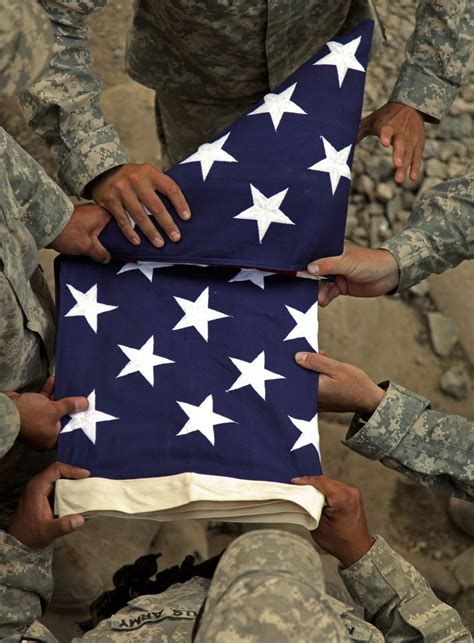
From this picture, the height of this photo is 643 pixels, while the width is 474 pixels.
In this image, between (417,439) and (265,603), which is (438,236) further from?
(265,603)

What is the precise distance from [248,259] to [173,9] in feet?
2.54

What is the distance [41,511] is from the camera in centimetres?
203

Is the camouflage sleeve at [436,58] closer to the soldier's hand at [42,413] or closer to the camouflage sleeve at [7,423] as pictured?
the soldier's hand at [42,413]

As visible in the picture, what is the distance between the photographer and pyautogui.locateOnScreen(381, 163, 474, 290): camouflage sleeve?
2475 millimetres

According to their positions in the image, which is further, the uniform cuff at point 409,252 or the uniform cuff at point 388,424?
the uniform cuff at point 409,252

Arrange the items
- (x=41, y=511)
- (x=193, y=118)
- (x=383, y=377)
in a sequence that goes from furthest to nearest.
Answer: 1. (x=383, y=377)
2. (x=193, y=118)
3. (x=41, y=511)

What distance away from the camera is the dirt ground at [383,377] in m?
2.96

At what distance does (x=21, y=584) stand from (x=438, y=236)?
1343 millimetres

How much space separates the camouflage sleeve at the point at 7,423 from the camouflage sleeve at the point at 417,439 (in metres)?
0.80

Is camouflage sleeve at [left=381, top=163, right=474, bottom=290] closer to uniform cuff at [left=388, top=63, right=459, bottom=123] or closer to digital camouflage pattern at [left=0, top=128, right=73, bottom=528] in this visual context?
uniform cuff at [left=388, top=63, right=459, bottom=123]

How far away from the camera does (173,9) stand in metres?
2.54

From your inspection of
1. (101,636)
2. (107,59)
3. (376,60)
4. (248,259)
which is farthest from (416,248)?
(107,59)

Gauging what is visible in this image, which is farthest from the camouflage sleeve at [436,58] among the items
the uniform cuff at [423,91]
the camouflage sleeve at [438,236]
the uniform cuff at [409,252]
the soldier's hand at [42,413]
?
the soldier's hand at [42,413]

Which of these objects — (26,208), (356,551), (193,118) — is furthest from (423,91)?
(356,551)
